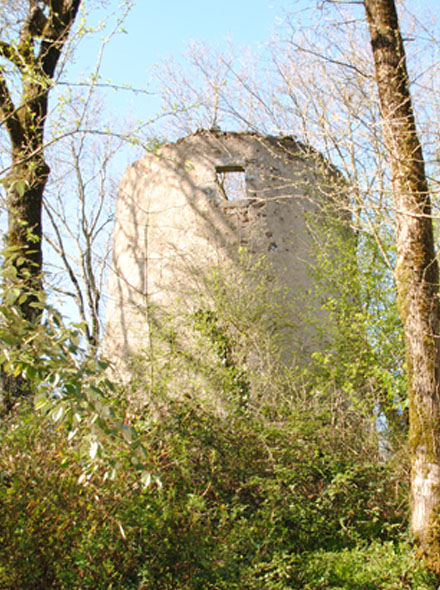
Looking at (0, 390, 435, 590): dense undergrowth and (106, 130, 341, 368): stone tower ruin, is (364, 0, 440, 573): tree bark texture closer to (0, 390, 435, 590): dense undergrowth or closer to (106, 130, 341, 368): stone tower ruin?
(0, 390, 435, 590): dense undergrowth

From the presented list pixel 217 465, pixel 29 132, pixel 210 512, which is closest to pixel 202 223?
pixel 29 132

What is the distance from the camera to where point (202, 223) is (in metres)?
8.40

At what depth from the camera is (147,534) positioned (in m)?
3.92

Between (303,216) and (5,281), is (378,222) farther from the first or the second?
(5,281)

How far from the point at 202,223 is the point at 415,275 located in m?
3.95

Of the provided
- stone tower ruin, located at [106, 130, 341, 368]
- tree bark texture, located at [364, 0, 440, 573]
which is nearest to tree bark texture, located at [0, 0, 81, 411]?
stone tower ruin, located at [106, 130, 341, 368]

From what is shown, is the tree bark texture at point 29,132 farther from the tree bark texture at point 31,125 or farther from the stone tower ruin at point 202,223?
the stone tower ruin at point 202,223

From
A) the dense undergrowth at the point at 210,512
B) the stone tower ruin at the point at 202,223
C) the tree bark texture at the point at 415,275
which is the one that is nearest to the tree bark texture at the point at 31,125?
the stone tower ruin at the point at 202,223

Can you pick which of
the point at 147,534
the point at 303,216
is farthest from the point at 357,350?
the point at 147,534

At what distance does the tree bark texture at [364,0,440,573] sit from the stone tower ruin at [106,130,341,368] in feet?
8.73

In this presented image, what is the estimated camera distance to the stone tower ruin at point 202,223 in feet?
27.0

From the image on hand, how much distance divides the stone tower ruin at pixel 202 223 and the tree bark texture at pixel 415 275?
266 cm

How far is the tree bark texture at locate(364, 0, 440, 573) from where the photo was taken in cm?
468

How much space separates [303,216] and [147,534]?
5.69m
